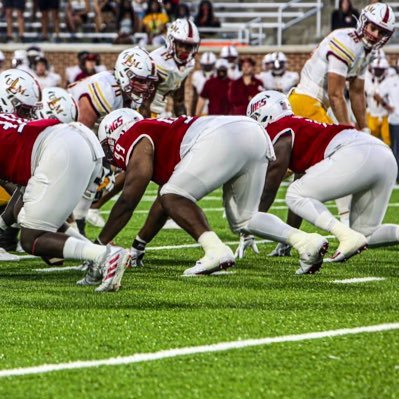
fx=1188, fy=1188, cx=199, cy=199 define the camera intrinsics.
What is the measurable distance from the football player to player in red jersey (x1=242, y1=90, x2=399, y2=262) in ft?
4.45

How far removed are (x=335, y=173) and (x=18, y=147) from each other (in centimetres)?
186

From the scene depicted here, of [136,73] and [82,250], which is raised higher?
[136,73]

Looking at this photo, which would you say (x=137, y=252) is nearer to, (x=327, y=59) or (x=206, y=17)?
(x=327, y=59)

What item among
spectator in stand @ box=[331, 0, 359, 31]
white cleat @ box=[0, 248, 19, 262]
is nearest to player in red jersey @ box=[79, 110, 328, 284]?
white cleat @ box=[0, 248, 19, 262]

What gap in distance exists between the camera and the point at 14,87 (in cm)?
726

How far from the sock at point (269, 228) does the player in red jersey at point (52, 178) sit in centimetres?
97

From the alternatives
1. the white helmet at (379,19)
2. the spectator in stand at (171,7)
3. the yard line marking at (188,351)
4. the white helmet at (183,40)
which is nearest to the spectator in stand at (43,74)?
the spectator in stand at (171,7)

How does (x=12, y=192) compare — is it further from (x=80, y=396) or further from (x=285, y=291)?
(x=80, y=396)

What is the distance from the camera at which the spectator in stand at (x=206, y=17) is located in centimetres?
2222

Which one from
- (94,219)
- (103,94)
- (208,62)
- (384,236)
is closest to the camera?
(384,236)

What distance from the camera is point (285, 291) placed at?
6.22 metres

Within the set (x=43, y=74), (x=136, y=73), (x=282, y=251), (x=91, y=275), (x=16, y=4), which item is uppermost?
(x=136, y=73)

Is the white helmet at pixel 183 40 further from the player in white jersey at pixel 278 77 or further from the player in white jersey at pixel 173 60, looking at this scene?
the player in white jersey at pixel 278 77

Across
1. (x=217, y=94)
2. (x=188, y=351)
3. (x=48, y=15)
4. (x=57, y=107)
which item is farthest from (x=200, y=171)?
(x=48, y=15)
